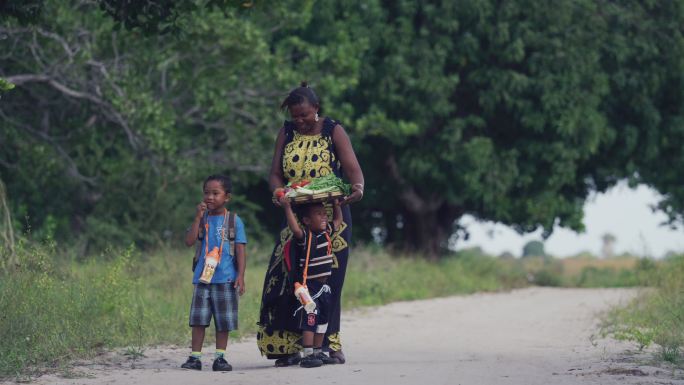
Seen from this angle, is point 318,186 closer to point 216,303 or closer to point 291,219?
point 291,219

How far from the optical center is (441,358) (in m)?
9.95

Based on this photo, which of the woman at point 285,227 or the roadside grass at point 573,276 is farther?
the roadside grass at point 573,276

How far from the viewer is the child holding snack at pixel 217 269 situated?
8.68 meters

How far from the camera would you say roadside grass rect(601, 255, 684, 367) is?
1020 cm

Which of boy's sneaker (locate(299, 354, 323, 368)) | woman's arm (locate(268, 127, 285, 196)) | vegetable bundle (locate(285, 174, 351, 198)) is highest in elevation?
woman's arm (locate(268, 127, 285, 196))

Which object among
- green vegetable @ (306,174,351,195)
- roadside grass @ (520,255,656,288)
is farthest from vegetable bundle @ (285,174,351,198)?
roadside grass @ (520,255,656,288)

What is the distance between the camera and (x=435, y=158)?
82.8 feet

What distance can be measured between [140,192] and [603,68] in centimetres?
1045

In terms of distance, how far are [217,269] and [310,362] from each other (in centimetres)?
96

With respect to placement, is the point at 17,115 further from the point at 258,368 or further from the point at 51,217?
the point at 258,368

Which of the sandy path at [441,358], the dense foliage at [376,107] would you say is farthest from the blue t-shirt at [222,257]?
the dense foliage at [376,107]

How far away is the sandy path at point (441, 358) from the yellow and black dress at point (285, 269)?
0.26 meters

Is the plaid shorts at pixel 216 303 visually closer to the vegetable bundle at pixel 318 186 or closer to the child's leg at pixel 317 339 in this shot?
the child's leg at pixel 317 339

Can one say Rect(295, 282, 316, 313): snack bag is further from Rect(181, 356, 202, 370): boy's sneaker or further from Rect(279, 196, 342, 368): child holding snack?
Rect(181, 356, 202, 370): boy's sneaker
